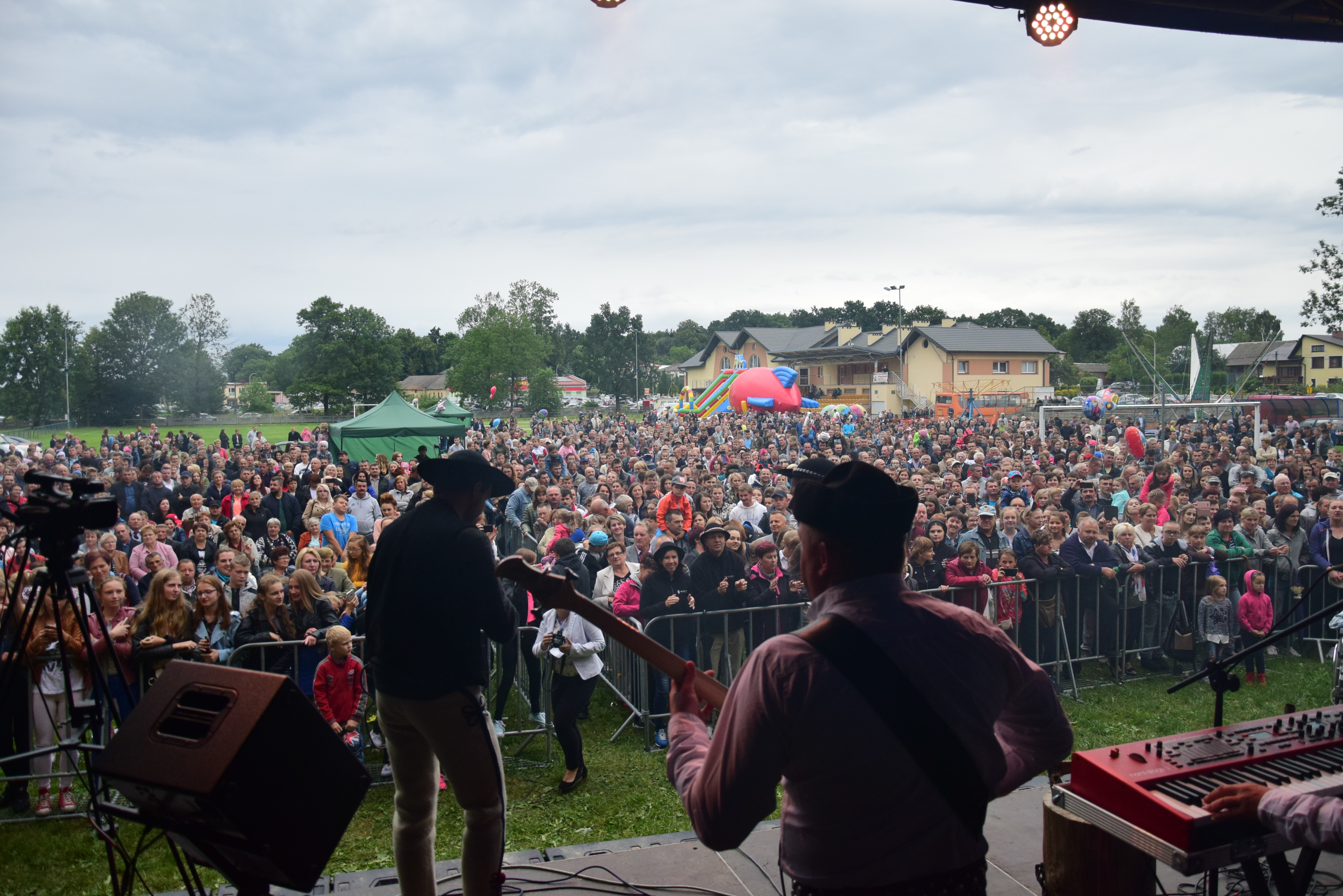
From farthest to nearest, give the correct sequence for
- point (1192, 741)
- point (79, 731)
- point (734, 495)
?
point (734, 495) → point (79, 731) → point (1192, 741)

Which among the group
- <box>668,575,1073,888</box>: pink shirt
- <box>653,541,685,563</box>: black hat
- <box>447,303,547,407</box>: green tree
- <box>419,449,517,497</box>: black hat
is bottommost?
<box>653,541,685,563</box>: black hat

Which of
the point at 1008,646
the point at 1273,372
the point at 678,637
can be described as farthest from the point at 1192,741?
the point at 1273,372

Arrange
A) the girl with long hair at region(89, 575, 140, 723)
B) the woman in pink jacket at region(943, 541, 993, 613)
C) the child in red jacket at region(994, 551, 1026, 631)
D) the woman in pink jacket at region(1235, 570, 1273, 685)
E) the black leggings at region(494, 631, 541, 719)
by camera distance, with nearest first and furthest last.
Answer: the girl with long hair at region(89, 575, 140, 723), the black leggings at region(494, 631, 541, 719), the woman in pink jacket at region(943, 541, 993, 613), the child in red jacket at region(994, 551, 1026, 631), the woman in pink jacket at region(1235, 570, 1273, 685)

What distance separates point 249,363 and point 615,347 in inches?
3178

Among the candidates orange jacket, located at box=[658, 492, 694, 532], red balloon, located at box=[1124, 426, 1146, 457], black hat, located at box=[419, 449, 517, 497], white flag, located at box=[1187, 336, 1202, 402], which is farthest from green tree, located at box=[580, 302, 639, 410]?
black hat, located at box=[419, 449, 517, 497]

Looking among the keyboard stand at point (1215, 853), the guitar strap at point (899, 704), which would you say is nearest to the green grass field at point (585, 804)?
the keyboard stand at point (1215, 853)

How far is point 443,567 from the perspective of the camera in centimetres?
315

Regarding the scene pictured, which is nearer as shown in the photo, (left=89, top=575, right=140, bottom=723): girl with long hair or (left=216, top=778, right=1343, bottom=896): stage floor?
(left=216, top=778, right=1343, bottom=896): stage floor

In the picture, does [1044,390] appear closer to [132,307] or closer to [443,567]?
[443,567]

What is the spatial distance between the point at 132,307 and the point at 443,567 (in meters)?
72.3

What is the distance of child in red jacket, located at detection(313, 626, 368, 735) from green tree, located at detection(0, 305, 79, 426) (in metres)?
59.1

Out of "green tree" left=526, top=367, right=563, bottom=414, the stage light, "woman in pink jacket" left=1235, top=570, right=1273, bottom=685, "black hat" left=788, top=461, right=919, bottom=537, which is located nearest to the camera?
"black hat" left=788, top=461, right=919, bottom=537

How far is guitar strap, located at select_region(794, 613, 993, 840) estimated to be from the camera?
5.62 feet

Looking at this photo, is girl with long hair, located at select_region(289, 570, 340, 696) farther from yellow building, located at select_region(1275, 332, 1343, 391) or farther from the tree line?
yellow building, located at select_region(1275, 332, 1343, 391)
